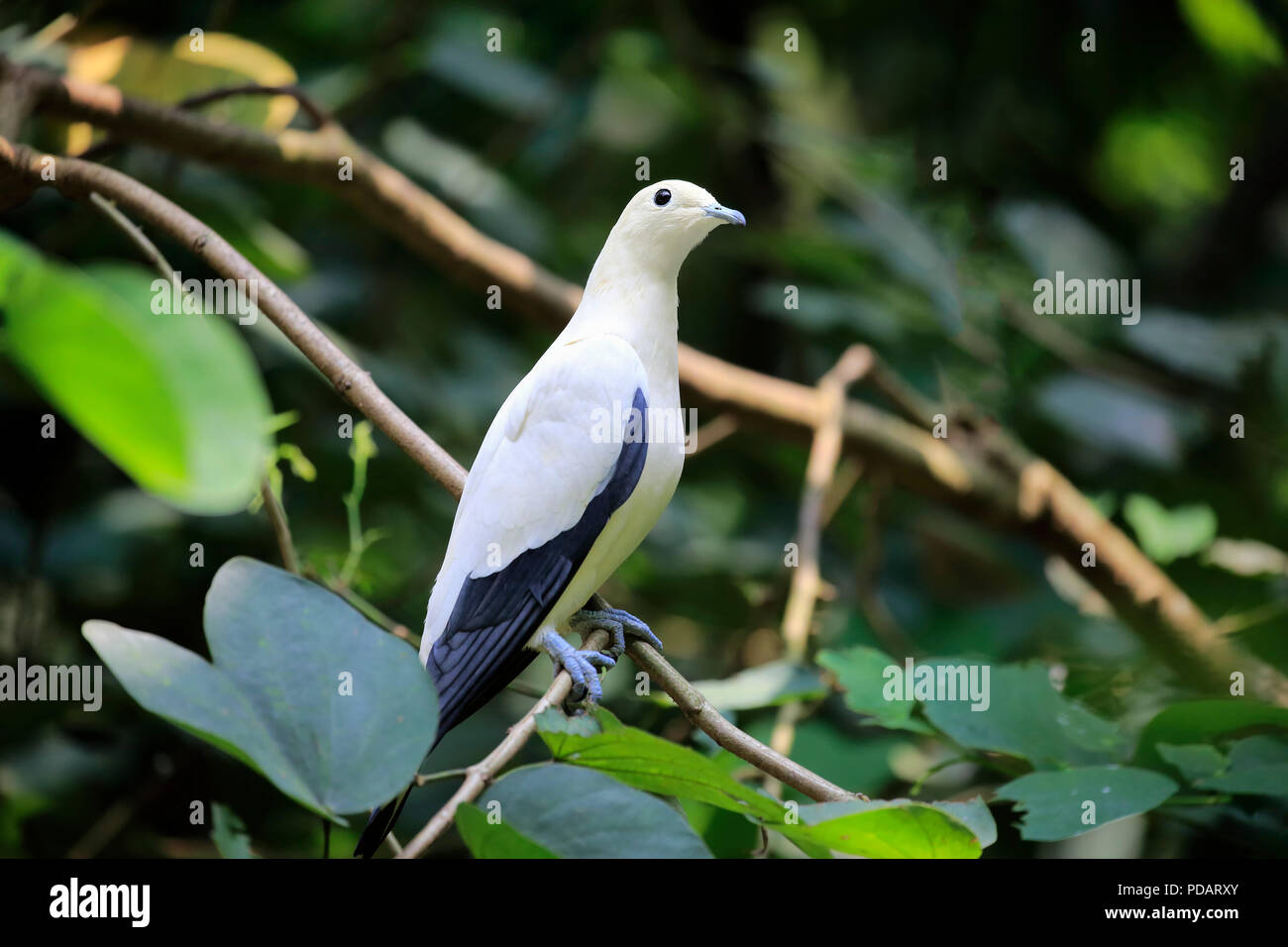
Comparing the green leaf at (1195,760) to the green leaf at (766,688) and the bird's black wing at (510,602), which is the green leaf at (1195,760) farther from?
the bird's black wing at (510,602)

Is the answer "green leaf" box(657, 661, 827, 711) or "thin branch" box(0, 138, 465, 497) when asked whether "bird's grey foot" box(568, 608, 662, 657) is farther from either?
"thin branch" box(0, 138, 465, 497)

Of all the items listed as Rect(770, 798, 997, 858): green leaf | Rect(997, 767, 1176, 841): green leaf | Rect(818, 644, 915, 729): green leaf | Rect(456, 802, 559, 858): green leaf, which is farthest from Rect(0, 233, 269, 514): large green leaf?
Rect(818, 644, 915, 729): green leaf

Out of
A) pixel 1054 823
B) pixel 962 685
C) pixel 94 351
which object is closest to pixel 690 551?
pixel 962 685

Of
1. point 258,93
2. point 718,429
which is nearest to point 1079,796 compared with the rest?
point 718,429

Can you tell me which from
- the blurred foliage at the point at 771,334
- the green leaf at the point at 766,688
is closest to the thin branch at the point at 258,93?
the blurred foliage at the point at 771,334

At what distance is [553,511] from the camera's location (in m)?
1.61

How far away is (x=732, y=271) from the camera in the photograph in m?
3.99

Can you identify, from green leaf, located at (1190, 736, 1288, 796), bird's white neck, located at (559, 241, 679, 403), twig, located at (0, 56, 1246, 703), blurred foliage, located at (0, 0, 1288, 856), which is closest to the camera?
green leaf, located at (1190, 736, 1288, 796)

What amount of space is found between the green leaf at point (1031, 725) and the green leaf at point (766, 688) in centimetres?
25

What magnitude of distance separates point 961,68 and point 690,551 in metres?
2.02

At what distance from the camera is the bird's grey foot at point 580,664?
1.46 meters

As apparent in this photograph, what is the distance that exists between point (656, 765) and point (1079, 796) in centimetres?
58

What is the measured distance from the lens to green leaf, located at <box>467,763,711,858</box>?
1.03m

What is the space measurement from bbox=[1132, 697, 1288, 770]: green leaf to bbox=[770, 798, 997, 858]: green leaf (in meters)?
0.53
